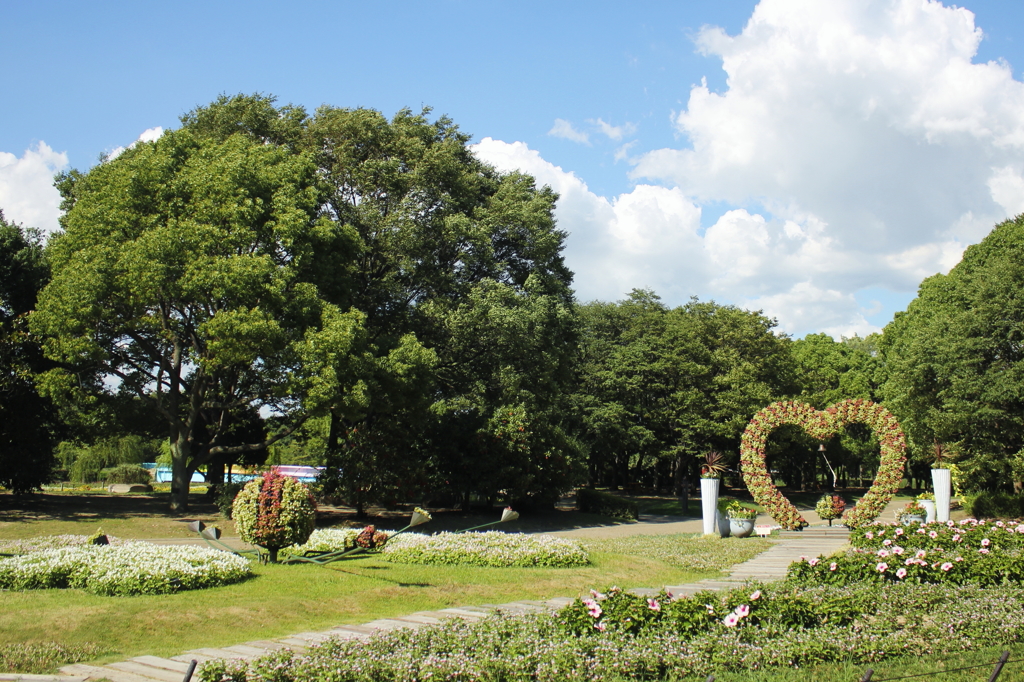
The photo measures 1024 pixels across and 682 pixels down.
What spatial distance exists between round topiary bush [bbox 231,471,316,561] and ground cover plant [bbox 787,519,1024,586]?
752 cm

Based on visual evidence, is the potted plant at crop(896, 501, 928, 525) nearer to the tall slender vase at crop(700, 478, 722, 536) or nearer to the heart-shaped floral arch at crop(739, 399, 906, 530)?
A: the heart-shaped floral arch at crop(739, 399, 906, 530)

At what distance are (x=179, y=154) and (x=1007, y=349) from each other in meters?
26.5

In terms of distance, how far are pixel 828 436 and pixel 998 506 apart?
8.73m

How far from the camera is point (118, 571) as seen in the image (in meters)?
9.87

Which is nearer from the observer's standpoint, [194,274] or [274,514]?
[274,514]

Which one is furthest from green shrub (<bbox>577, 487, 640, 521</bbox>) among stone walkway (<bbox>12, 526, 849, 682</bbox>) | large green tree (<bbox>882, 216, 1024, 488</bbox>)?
stone walkway (<bbox>12, 526, 849, 682</bbox>)

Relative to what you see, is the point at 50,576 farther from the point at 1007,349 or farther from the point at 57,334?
the point at 1007,349

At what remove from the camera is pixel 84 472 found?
4506 cm

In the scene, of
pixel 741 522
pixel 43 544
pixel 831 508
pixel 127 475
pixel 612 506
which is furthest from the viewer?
pixel 127 475

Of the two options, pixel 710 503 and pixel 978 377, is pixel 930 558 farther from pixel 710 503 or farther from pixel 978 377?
pixel 978 377

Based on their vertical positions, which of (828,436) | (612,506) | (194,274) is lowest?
(612,506)

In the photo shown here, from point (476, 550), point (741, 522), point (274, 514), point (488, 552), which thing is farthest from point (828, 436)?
point (274, 514)

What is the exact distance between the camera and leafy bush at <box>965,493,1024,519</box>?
24.1 m

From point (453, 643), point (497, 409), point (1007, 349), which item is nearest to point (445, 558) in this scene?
point (453, 643)
